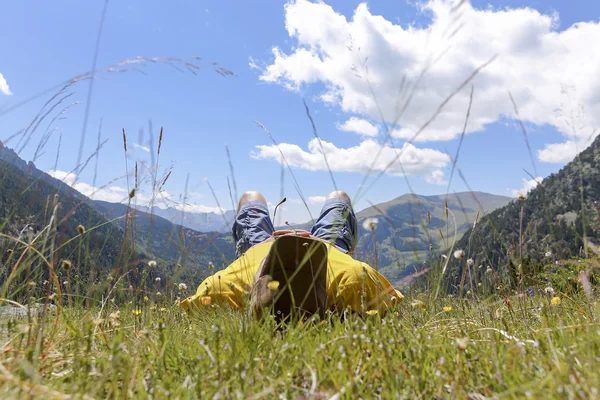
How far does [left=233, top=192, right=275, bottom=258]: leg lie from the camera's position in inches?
195

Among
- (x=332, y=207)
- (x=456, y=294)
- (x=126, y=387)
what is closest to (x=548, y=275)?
(x=456, y=294)

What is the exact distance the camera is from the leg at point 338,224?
470cm

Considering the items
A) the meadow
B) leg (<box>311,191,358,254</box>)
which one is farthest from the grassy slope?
leg (<box>311,191,358,254</box>)

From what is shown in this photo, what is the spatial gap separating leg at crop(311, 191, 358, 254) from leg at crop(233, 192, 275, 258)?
588mm

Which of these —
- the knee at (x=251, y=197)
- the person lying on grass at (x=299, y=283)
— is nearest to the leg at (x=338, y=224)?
the knee at (x=251, y=197)

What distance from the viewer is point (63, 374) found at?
160 cm

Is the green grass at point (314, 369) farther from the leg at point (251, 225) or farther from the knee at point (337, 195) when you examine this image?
the knee at point (337, 195)

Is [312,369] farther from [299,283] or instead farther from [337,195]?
[337,195]

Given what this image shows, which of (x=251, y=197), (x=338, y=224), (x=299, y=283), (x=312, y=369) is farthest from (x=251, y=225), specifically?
(x=312, y=369)

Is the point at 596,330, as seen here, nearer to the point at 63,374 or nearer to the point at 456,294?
the point at 63,374

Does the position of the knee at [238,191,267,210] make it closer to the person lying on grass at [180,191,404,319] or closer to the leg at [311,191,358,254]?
the leg at [311,191,358,254]

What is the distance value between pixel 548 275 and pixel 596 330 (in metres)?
5.85

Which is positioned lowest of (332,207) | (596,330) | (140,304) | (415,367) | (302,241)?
(140,304)

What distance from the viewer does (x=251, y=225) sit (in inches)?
202
